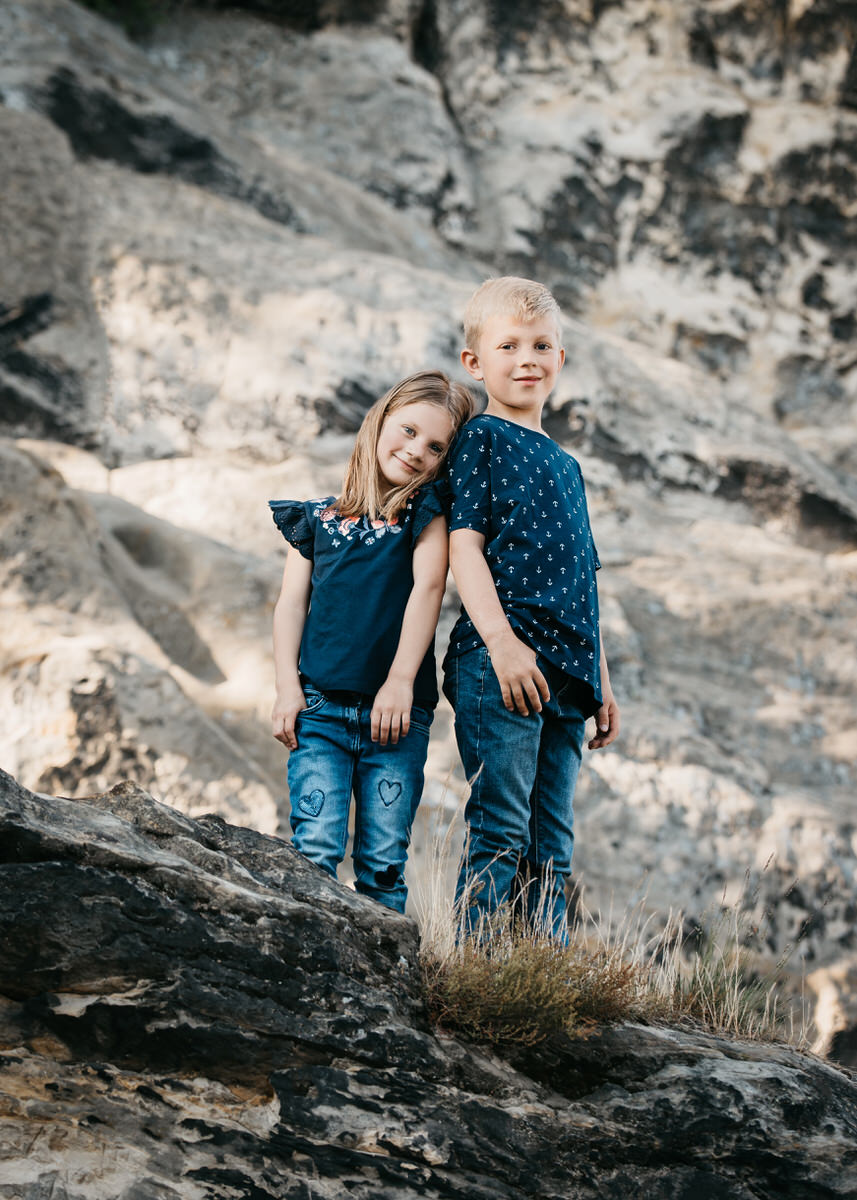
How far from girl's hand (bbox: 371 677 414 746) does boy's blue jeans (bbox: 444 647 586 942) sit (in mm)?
139

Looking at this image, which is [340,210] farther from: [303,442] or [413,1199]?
[413,1199]

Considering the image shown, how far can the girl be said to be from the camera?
276 centimetres

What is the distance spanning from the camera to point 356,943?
8.07 feet

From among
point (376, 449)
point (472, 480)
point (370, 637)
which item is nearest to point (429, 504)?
point (472, 480)

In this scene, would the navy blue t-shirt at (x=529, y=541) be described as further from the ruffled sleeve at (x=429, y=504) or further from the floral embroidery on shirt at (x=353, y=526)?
the floral embroidery on shirt at (x=353, y=526)

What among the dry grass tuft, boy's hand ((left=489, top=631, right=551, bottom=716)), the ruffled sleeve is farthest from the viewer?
the ruffled sleeve

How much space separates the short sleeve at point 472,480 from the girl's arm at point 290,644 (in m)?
0.46

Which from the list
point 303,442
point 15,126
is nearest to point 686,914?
point 303,442

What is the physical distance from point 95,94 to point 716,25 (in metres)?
8.75

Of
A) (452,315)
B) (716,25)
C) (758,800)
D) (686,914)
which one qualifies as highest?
(716,25)

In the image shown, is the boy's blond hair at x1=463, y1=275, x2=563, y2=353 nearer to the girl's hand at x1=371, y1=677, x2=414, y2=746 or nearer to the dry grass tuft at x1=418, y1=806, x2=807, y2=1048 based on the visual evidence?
the girl's hand at x1=371, y1=677, x2=414, y2=746

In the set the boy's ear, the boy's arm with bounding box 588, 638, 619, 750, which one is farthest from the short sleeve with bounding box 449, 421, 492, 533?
the boy's arm with bounding box 588, 638, 619, 750

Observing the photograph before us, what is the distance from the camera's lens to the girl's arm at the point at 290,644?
Result: 9.38 feet

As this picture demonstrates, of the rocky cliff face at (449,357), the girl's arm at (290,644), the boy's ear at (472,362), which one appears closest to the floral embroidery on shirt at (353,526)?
the girl's arm at (290,644)
